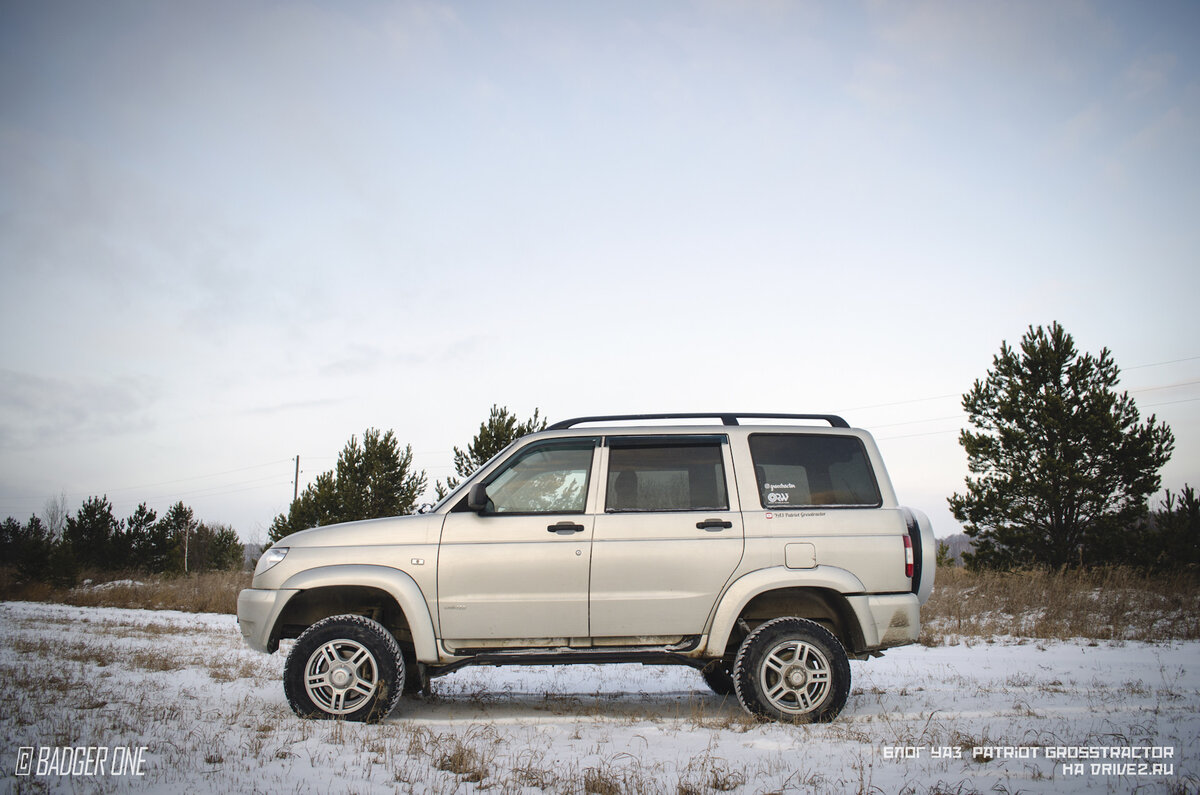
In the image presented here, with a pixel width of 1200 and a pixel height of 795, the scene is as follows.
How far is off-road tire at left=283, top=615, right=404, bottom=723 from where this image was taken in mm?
4816

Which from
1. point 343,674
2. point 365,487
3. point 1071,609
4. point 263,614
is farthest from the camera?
point 365,487

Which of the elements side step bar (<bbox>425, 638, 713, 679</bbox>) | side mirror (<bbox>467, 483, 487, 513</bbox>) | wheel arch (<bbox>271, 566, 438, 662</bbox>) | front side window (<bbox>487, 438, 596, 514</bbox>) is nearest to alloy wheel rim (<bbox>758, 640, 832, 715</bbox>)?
side step bar (<bbox>425, 638, 713, 679</bbox>)

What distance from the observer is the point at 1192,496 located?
58.2 feet

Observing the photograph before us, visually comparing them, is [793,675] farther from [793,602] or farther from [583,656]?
[583,656]

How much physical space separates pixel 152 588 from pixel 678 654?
23.8m

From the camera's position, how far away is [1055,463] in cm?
1984

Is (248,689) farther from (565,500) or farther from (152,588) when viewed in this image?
(152,588)

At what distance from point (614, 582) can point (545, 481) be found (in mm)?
884

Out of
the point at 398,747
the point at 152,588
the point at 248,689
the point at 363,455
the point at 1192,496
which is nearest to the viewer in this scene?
the point at 398,747

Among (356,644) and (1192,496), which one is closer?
(356,644)

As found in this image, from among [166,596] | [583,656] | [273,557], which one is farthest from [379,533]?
[166,596]

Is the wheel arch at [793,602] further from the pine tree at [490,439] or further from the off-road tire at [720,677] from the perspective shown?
the pine tree at [490,439]

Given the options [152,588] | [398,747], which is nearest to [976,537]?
[398,747]

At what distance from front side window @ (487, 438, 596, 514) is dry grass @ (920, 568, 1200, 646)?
712cm
